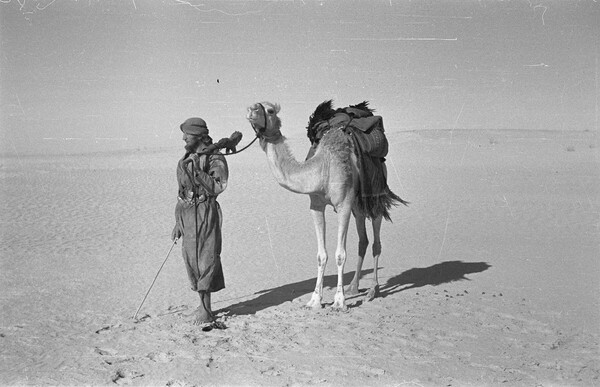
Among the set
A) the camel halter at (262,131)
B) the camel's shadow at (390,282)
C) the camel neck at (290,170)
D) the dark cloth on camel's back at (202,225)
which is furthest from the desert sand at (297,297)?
the camel halter at (262,131)

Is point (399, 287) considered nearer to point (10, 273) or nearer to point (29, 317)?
point (29, 317)

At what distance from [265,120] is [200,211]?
3.82 feet

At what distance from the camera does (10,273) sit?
8.97 meters

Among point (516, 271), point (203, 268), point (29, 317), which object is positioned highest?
point (203, 268)

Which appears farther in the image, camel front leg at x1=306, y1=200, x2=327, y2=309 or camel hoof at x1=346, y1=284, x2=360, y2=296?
camel hoof at x1=346, y1=284, x2=360, y2=296

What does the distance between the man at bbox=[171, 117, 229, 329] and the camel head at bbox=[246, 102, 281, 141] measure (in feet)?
1.62

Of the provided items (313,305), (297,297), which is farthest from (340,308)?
(297,297)

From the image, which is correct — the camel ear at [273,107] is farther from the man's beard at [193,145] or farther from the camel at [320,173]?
the man's beard at [193,145]

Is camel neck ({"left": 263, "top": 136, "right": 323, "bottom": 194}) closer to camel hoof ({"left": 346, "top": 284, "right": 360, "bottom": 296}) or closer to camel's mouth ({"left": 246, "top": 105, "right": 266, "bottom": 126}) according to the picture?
camel's mouth ({"left": 246, "top": 105, "right": 266, "bottom": 126})

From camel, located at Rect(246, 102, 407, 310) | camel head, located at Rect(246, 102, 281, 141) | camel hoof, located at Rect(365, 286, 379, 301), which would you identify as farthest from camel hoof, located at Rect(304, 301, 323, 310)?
camel head, located at Rect(246, 102, 281, 141)

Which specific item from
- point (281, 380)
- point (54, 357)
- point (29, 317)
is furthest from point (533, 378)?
point (29, 317)

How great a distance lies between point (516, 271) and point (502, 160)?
769 inches

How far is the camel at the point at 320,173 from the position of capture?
21.2 feet

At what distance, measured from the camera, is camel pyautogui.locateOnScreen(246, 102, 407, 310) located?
255 inches
